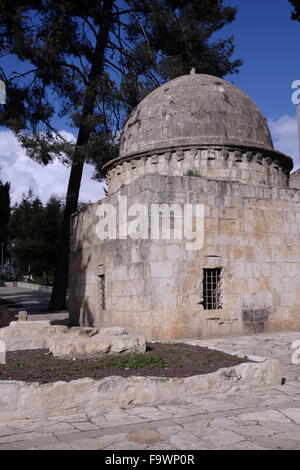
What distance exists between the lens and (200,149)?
12.4 meters

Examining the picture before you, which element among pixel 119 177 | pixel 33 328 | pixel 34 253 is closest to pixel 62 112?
pixel 119 177

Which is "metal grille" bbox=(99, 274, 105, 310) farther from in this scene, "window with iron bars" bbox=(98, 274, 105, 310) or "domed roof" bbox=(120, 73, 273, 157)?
"domed roof" bbox=(120, 73, 273, 157)

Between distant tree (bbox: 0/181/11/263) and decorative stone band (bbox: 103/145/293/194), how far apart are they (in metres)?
38.5

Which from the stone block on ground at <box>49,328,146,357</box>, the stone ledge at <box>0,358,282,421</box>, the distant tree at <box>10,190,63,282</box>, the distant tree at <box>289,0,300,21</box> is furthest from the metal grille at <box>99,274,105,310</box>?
the distant tree at <box>10,190,63,282</box>

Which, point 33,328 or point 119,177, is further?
point 119,177

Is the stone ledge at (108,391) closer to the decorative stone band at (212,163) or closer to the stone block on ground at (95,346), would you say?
the stone block on ground at (95,346)

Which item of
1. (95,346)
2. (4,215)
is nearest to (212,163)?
(95,346)

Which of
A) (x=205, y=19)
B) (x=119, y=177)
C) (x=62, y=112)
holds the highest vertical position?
(x=205, y=19)

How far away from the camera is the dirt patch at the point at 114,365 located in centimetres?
519

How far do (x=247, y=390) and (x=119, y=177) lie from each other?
9656 millimetres

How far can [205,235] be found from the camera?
1015 centimetres

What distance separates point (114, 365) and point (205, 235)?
5104 mm

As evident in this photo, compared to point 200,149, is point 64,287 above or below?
below
